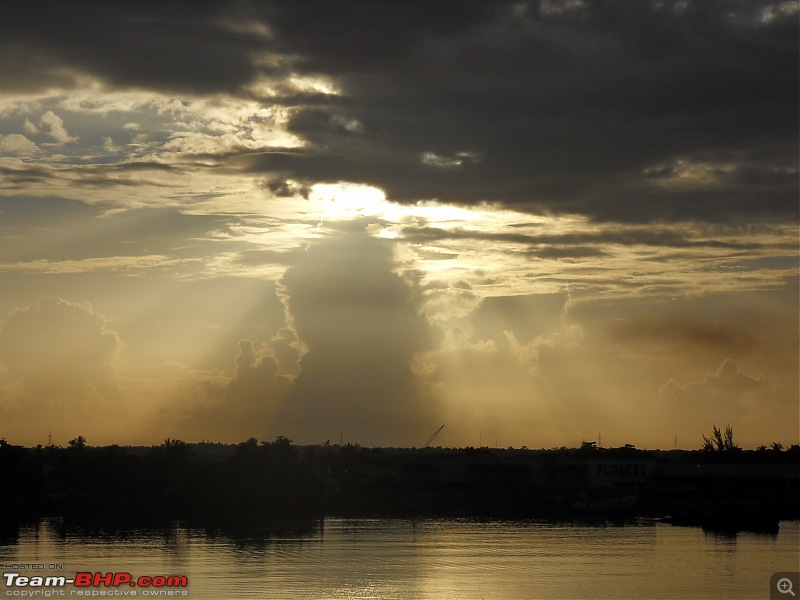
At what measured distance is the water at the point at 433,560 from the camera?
10050 centimetres

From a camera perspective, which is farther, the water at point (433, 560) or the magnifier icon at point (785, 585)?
the magnifier icon at point (785, 585)

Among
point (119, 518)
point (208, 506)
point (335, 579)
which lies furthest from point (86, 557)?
point (208, 506)

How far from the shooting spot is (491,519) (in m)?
190

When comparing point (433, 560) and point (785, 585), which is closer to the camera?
point (785, 585)

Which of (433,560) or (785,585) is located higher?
(433,560)

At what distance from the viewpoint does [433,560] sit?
12156cm

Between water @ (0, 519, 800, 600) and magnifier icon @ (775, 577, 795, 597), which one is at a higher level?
water @ (0, 519, 800, 600)

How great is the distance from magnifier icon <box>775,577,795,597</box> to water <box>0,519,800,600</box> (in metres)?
1.65

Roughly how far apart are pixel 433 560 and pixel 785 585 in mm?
38377

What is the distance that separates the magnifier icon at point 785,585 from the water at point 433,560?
165cm

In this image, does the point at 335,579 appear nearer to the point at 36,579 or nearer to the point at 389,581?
the point at 389,581

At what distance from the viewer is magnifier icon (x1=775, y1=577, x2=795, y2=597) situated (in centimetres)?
10526

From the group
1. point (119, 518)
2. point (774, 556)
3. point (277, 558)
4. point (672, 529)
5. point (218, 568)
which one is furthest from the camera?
point (119, 518)

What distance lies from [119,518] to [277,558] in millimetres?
71293
